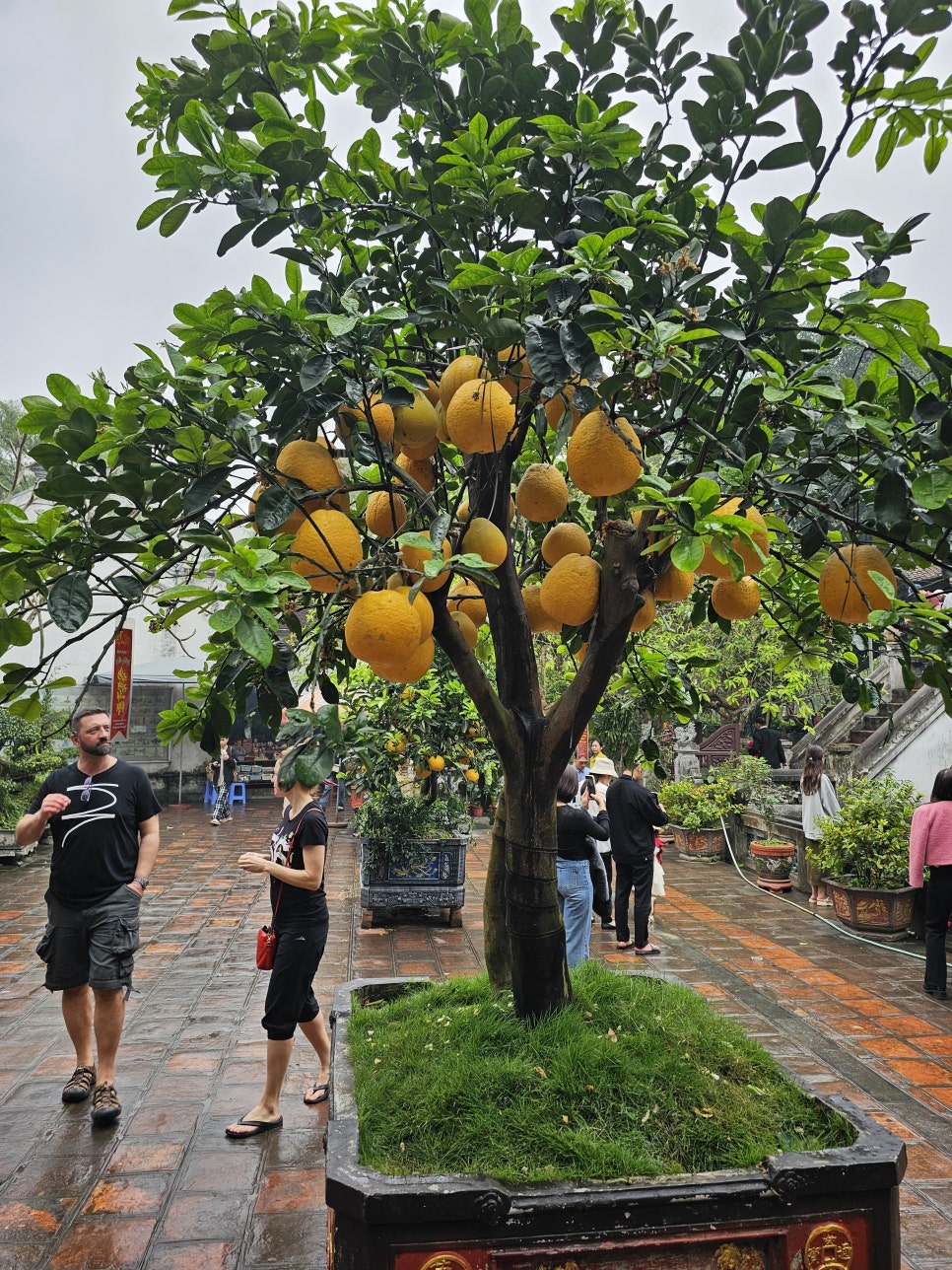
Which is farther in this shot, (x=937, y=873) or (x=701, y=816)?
(x=701, y=816)

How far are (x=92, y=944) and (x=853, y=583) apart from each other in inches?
145

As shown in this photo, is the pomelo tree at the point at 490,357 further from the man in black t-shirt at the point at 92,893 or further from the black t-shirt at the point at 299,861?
the man in black t-shirt at the point at 92,893

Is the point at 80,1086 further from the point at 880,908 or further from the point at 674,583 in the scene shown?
the point at 880,908

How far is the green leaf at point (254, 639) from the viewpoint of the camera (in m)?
1.35

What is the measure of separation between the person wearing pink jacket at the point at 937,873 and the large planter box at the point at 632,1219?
4.23m

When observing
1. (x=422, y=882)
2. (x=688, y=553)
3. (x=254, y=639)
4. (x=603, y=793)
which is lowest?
(x=422, y=882)

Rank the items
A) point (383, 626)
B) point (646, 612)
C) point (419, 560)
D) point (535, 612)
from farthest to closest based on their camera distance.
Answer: point (535, 612) < point (646, 612) < point (419, 560) < point (383, 626)

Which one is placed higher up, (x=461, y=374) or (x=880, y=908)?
(x=461, y=374)

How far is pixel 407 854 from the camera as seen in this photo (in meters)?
7.71

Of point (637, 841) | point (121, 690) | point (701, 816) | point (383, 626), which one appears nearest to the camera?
point (383, 626)

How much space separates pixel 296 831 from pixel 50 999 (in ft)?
9.71

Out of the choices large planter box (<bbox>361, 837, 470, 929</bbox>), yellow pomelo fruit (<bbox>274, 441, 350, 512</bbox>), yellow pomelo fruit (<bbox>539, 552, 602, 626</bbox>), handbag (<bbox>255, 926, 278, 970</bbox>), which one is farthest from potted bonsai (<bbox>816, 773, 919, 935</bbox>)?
yellow pomelo fruit (<bbox>274, 441, 350, 512</bbox>)

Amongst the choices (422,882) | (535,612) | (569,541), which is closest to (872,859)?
(422,882)

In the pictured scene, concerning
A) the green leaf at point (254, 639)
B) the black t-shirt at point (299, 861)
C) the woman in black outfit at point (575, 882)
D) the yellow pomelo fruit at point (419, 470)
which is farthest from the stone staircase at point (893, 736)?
the green leaf at point (254, 639)
